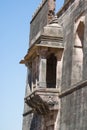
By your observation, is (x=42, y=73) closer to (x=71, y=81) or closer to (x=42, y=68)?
(x=42, y=68)

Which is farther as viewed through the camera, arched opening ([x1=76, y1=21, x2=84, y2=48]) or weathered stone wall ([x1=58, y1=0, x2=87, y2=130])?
arched opening ([x1=76, y1=21, x2=84, y2=48])

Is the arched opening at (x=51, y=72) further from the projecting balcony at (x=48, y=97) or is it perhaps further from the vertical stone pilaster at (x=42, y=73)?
the projecting balcony at (x=48, y=97)

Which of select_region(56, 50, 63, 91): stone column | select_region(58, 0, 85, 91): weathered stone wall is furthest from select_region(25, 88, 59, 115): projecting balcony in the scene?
select_region(58, 0, 85, 91): weathered stone wall

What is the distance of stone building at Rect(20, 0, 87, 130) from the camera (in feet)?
41.7

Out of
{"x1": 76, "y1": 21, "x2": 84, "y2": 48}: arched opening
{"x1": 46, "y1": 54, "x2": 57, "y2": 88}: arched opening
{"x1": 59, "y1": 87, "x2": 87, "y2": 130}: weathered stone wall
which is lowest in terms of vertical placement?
{"x1": 59, "y1": 87, "x2": 87, "y2": 130}: weathered stone wall

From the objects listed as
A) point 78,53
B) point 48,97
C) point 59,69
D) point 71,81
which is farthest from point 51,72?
point 71,81

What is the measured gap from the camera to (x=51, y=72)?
15.9 meters

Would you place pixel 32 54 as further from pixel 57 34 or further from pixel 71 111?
pixel 71 111

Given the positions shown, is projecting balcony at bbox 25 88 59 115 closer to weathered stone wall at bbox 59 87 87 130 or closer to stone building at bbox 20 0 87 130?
stone building at bbox 20 0 87 130

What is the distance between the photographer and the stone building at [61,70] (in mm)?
12718

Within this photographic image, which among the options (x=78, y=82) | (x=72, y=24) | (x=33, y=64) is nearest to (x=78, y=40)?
(x=72, y=24)

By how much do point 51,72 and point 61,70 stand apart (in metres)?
1.17

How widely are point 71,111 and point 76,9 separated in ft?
11.1

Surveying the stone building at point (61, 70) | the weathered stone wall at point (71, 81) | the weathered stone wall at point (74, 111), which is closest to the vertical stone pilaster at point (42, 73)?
the stone building at point (61, 70)
